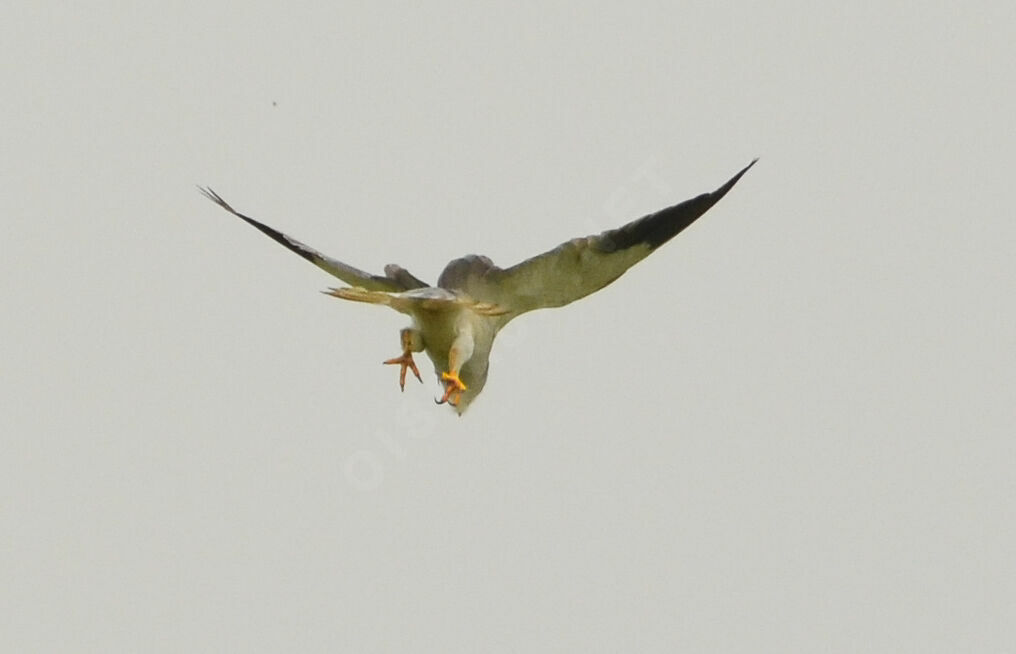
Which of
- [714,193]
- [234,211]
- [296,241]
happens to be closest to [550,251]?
[714,193]

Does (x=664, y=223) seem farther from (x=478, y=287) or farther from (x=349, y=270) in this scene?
(x=349, y=270)

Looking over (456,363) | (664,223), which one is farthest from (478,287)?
(664,223)

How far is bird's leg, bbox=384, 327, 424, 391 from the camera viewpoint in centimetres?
A: 494

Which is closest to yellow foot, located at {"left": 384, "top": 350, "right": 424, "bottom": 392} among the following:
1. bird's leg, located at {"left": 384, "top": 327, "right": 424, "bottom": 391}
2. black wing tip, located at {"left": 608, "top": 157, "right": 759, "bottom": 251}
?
bird's leg, located at {"left": 384, "top": 327, "right": 424, "bottom": 391}

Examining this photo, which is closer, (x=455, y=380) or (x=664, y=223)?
(x=664, y=223)

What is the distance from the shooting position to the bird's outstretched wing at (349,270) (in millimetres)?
5082

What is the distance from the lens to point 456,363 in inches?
190

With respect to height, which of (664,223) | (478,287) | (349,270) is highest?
(349,270)

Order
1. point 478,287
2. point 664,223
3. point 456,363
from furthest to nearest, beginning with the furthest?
point 478,287, point 456,363, point 664,223

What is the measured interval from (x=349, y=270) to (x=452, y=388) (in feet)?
2.49

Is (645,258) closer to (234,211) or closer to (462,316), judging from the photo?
(462,316)

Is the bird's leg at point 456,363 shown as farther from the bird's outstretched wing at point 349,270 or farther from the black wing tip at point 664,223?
the black wing tip at point 664,223

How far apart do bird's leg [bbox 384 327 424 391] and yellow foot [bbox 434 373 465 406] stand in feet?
0.43

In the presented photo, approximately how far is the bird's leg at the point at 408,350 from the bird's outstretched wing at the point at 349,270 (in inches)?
9.8
